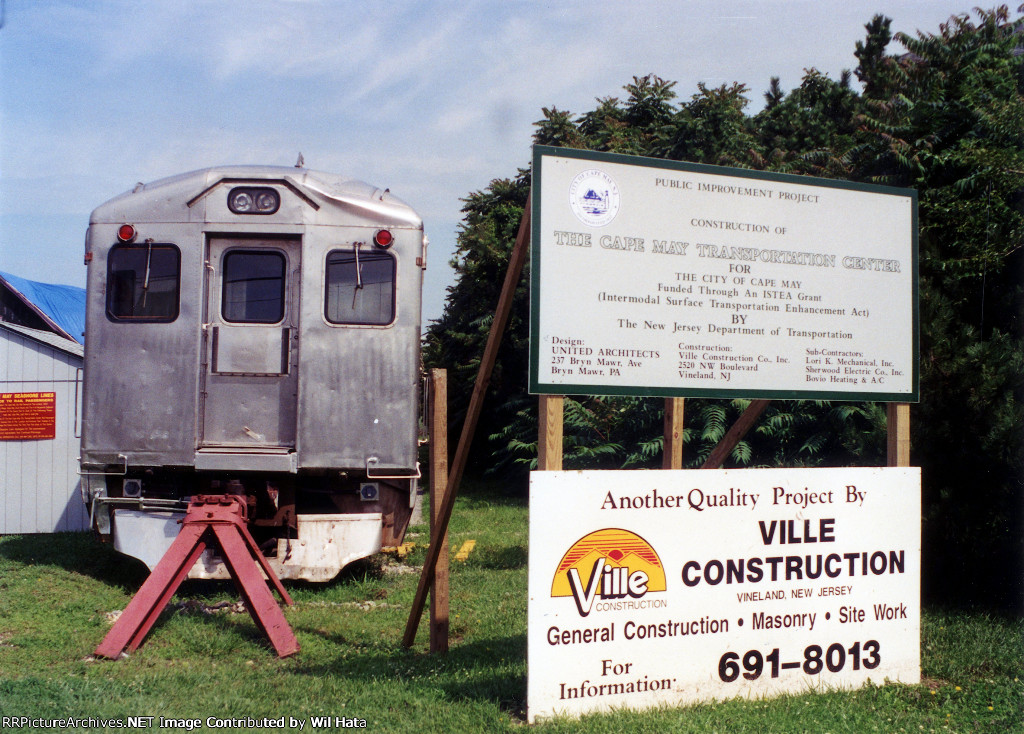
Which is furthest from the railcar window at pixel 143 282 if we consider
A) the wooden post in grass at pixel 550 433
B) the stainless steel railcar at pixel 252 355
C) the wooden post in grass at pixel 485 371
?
the wooden post in grass at pixel 550 433

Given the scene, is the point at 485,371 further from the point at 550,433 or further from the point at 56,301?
the point at 56,301

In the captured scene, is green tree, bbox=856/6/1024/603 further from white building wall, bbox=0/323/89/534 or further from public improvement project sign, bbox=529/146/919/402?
white building wall, bbox=0/323/89/534

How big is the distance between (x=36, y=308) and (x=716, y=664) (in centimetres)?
1411

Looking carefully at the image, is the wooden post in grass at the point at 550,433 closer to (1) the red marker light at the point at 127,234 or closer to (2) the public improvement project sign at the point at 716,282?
(2) the public improvement project sign at the point at 716,282

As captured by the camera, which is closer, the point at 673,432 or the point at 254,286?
the point at 673,432

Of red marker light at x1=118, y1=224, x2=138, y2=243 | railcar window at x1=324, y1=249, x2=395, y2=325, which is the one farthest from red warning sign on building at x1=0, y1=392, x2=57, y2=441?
railcar window at x1=324, y1=249, x2=395, y2=325

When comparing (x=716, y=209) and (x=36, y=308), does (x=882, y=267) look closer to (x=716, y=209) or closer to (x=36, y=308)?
(x=716, y=209)

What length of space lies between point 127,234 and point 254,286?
1188 millimetres

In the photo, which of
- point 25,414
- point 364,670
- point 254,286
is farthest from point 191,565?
point 25,414

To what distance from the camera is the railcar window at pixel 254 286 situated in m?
7.70

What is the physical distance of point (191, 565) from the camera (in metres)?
6.07

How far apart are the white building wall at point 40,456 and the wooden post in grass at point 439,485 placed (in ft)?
23.6

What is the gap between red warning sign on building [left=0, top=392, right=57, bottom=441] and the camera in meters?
11.1

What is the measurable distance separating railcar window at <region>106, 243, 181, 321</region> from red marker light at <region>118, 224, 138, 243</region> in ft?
0.25
